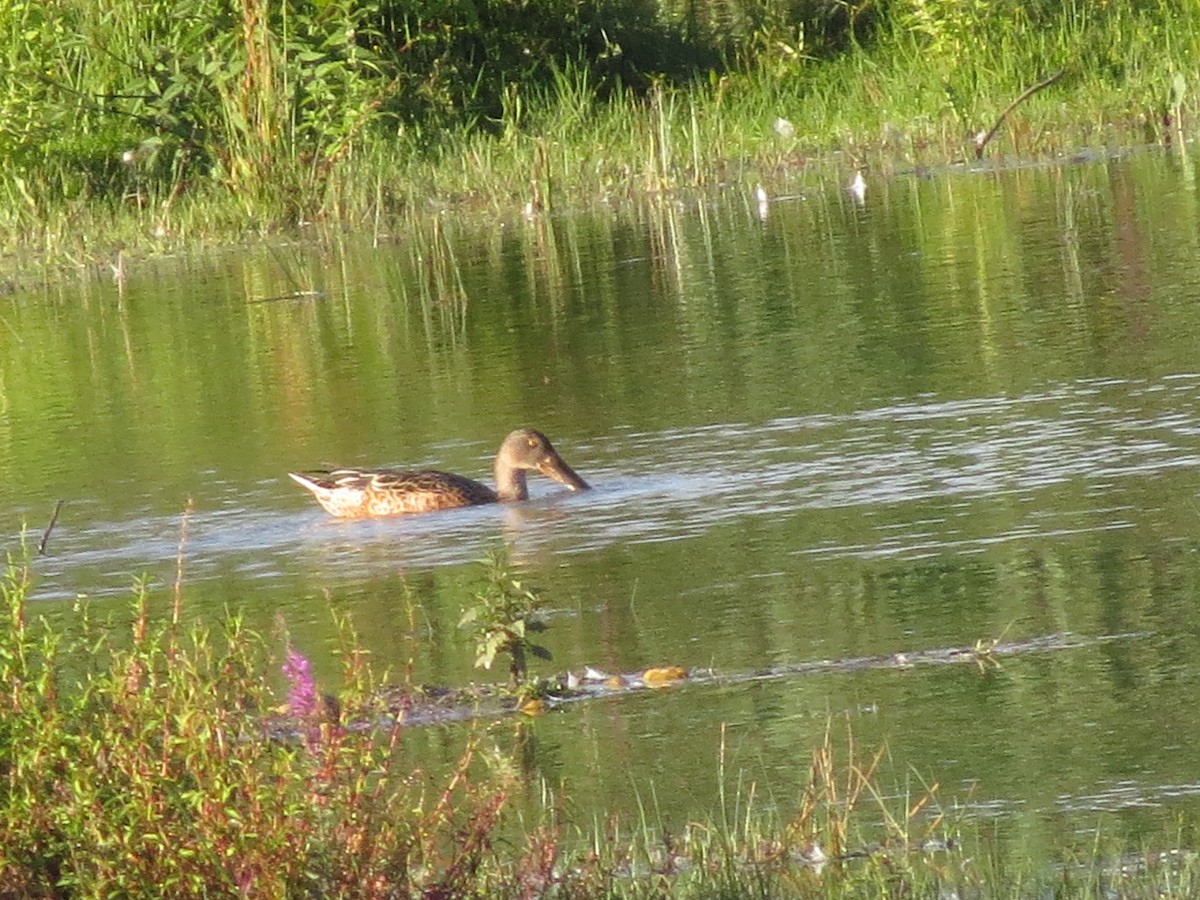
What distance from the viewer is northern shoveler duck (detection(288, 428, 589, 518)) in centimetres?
903

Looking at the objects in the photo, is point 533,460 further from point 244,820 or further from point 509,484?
point 244,820

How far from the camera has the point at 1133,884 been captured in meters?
4.51

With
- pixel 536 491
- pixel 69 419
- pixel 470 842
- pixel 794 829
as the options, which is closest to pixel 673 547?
pixel 536 491

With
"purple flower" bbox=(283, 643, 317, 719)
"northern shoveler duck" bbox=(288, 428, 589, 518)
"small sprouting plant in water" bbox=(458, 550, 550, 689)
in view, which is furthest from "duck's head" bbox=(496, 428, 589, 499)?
"purple flower" bbox=(283, 643, 317, 719)

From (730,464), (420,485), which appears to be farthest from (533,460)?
(730,464)

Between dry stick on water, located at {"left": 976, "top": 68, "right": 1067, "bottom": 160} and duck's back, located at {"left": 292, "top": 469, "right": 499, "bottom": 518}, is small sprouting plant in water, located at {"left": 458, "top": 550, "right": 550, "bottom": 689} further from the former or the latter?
dry stick on water, located at {"left": 976, "top": 68, "right": 1067, "bottom": 160}

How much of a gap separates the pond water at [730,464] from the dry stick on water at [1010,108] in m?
1.75

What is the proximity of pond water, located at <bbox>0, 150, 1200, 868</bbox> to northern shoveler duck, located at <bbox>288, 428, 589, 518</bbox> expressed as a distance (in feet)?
0.26

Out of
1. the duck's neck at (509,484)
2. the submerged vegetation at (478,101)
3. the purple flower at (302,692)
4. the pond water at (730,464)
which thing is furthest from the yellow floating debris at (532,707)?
the submerged vegetation at (478,101)

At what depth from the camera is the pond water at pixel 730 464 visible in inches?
227

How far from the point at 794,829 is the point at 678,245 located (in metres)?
10.9

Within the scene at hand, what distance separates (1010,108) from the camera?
18.9 m

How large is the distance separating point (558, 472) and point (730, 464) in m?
0.60

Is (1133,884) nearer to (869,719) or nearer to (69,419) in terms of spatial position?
(869,719)
